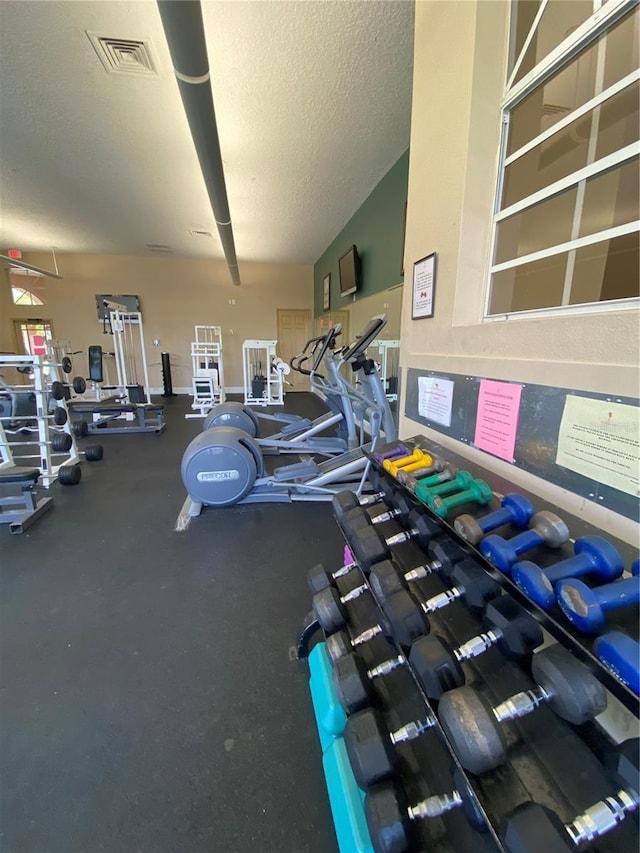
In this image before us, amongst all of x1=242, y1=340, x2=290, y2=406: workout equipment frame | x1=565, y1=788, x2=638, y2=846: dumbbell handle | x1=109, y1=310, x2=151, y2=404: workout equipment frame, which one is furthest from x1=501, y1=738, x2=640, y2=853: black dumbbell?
x1=109, y1=310, x2=151, y2=404: workout equipment frame

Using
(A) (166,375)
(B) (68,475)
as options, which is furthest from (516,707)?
(A) (166,375)

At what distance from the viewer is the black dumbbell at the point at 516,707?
46cm

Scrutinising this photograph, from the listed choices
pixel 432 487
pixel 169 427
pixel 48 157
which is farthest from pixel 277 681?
pixel 48 157

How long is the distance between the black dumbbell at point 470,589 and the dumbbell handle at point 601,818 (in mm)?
296

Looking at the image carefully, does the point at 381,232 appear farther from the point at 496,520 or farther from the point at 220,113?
the point at 496,520

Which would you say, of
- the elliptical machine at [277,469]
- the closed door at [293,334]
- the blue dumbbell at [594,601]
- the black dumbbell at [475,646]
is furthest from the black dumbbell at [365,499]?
the closed door at [293,334]

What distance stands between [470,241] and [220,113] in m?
3.26

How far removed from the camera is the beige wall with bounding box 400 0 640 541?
2.20 feet

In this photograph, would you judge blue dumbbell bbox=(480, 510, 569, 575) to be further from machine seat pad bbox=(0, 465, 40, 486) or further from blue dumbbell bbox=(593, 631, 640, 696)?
machine seat pad bbox=(0, 465, 40, 486)

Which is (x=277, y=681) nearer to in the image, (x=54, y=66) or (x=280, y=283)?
(x=54, y=66)

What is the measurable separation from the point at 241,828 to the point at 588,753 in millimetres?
926

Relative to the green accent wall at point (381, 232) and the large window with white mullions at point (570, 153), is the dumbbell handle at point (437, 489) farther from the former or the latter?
the green accent wall at point (381, 232)

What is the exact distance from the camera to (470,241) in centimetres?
107

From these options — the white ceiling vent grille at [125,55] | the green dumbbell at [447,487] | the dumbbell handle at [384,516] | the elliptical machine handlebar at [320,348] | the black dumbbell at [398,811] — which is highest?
the white ceiling vent grille at [125,55]
